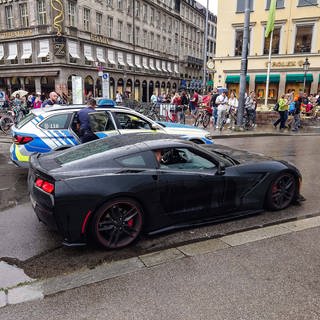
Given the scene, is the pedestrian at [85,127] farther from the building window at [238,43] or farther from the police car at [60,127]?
the building window at [238,43]

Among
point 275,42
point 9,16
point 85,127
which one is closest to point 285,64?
point 275,42

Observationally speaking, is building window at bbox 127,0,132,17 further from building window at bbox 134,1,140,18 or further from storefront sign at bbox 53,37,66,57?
storefront sign at bbox 53,37,66,57

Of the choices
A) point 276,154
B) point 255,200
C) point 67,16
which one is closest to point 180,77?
point 67,16

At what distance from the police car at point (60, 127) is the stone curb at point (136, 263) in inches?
140

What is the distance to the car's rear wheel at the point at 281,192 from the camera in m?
5.28

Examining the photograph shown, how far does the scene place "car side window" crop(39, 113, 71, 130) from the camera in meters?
7.27

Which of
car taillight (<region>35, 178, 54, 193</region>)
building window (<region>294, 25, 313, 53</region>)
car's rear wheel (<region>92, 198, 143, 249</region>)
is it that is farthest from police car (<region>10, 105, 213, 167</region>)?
building window (<region>294, 25, 313, 53</region>)

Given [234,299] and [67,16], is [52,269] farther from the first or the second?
[67,16]

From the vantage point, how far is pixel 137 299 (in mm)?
3199

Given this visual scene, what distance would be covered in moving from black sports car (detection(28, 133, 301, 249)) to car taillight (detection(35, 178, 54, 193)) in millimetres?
12

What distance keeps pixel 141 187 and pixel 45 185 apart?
114 centimetres

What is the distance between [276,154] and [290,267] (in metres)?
7.26

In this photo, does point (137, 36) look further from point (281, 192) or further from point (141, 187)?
point (141, 187)

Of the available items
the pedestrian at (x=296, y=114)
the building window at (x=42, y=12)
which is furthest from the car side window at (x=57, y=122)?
the building window at (x=42, y=12)
